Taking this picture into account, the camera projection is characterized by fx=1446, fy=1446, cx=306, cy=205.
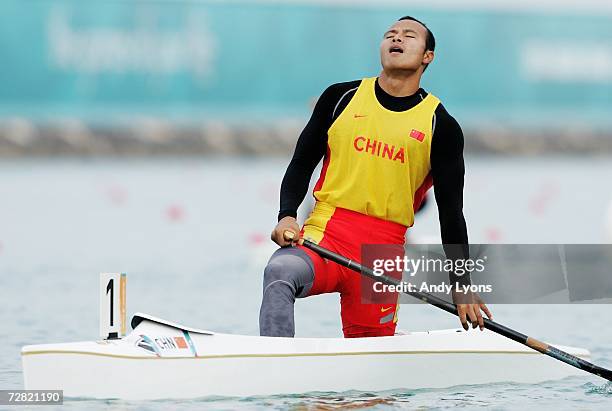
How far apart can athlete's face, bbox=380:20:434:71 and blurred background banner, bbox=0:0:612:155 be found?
2516 centimetres

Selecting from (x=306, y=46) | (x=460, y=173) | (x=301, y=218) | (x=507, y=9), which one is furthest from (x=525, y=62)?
(x=460, y=173)

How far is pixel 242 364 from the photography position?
8.19 meters

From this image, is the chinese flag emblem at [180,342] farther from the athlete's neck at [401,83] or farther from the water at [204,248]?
the athlete's neck at [401,83]

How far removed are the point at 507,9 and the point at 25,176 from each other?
531 inches

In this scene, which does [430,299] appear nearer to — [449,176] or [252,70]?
[449,176]

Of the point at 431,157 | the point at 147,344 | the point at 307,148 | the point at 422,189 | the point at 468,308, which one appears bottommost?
the point at 147,344

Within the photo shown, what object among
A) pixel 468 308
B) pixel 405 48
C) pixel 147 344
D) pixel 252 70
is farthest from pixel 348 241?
pixel 252 70

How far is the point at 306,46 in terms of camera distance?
Answer: 35719 millimetres

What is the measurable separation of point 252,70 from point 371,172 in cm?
2733

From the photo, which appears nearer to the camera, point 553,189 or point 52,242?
point 52,242

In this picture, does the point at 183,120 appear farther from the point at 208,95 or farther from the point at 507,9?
the point at 507,9

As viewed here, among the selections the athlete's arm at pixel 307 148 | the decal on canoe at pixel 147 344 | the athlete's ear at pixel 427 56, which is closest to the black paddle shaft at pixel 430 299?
the athlete's arm at pixel 307 148

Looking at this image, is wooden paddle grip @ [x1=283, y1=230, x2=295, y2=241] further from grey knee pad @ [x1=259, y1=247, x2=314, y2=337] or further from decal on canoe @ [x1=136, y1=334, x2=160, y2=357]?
decal on canoe @ [x1=136, y1=334, x2=160, y2=357]

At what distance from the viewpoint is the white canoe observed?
26.0 ft
